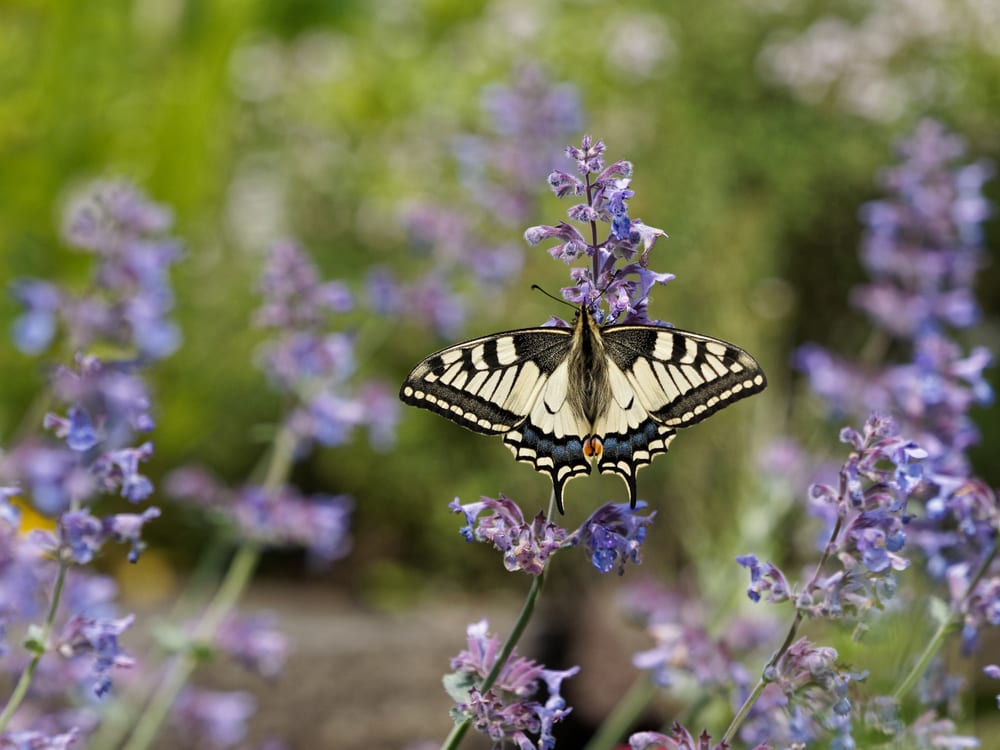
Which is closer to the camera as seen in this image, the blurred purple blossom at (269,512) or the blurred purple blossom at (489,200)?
the blurred purple blossom at (269,512)

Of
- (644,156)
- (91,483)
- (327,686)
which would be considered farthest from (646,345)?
(644,156)

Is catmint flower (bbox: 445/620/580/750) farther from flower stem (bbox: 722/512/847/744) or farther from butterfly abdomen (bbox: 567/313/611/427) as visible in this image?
butterfly abdomen (bbox: 567/313/611/427)

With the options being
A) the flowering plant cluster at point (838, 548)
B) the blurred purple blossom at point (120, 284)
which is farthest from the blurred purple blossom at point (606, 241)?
the blurred purple blossom at point (120, 284)

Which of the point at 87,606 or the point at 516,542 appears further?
the point at 87,606

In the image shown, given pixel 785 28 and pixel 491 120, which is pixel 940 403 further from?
pixel 785 28

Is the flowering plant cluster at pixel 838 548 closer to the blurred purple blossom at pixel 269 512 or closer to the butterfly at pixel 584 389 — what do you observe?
the butterfly at pixel 584 389

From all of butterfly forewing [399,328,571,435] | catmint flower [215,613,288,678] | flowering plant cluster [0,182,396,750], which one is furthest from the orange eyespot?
catmint flower [215,613,288,678]

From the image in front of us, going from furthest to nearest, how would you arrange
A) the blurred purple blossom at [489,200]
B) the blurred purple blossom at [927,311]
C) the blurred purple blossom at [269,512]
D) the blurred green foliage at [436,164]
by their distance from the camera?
the blurred green foliage at [436,164] < the blurred purple blossom at [489,200] < the blurred purple blossom at [269,512] < the blurred purple blossom at [927,311]
